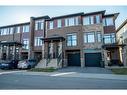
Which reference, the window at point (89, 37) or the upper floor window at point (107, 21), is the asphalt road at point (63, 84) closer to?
the window at point (89, 37)

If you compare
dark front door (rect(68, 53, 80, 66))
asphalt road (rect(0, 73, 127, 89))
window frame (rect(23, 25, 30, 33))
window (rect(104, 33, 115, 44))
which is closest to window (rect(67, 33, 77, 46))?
dark front door (rect(68, 53, 80, 66))

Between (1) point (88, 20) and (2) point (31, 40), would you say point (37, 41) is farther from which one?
(1) point (88, 20)

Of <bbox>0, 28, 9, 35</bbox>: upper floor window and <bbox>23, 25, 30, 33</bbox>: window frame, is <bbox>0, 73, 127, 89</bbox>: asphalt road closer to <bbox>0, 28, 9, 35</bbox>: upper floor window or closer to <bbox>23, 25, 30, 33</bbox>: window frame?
<bbox>23, 25, 30, 33</bbox>: window frame

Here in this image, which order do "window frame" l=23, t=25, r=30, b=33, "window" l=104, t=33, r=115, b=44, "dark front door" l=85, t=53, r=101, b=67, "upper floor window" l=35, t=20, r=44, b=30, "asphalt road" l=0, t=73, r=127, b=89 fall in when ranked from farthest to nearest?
"window frame" l=23, t=25, r=30, b=33 → "upper floor window" l=35, t=20, r=44, b=30 → "window" l=104, t=33, r=115, b=44 → "dark front door" l=85, t=53, r=101, b=67 → "asphalt road" l=0, t=73, r=127, b=89

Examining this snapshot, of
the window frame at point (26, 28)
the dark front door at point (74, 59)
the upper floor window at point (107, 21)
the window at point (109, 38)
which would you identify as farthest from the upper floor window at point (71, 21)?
the window frame at point (26, 28)

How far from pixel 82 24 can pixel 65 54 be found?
590cm

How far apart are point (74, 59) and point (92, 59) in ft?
10.8

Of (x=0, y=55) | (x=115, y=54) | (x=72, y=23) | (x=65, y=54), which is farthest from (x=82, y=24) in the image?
(x=0, y=55)

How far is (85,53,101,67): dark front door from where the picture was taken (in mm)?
22234

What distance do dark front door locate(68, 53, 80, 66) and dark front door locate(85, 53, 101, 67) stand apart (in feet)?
5.69

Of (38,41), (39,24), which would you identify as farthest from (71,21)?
(38,41)

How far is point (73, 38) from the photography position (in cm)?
2345

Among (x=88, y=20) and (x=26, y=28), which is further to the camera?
(x=26, y=28)

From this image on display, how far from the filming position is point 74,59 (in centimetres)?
2430
